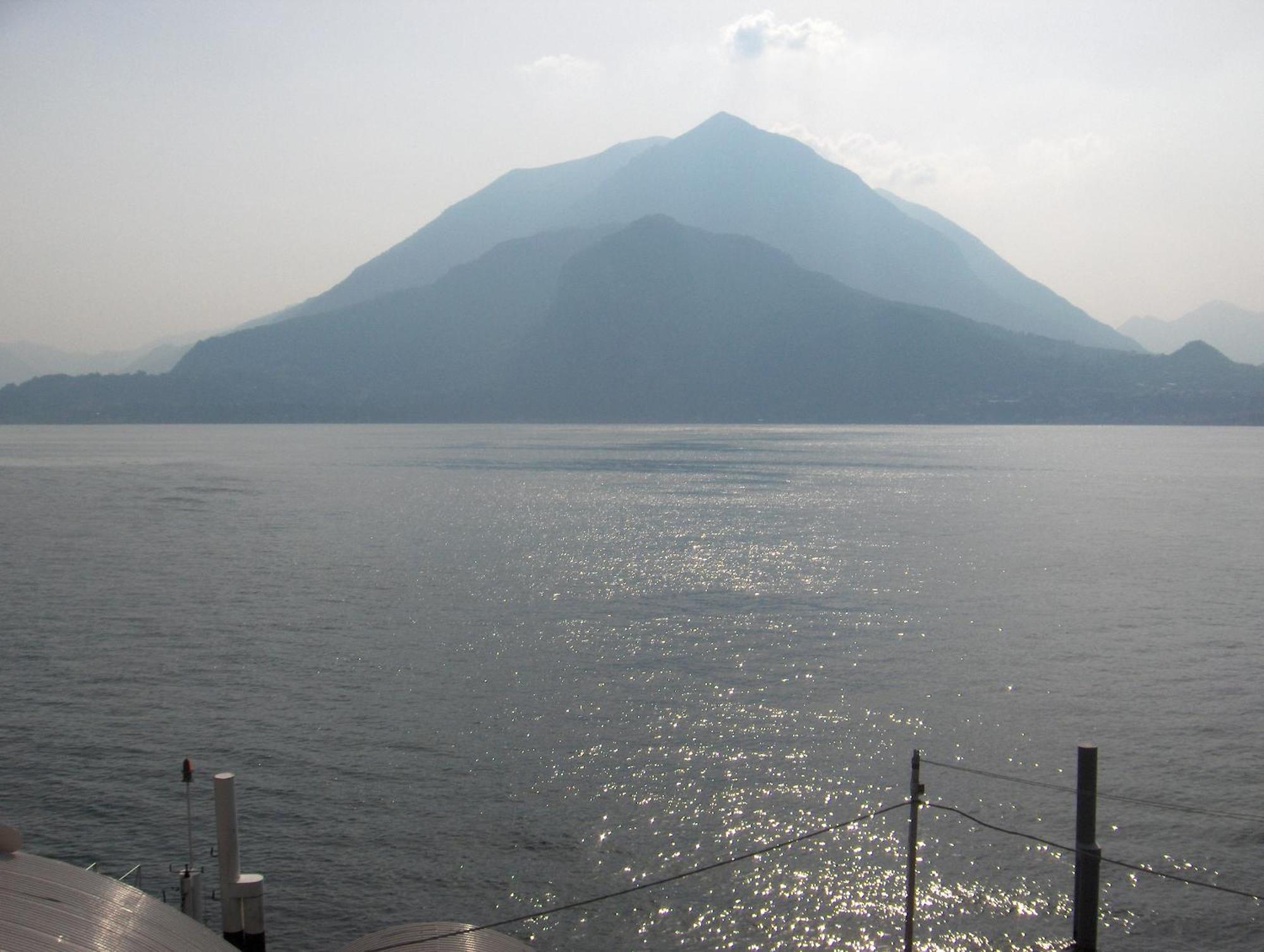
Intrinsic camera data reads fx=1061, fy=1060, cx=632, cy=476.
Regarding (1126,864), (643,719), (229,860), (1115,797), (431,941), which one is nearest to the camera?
(431,941)

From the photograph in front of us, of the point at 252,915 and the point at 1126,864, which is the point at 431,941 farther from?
the point at 1126,864

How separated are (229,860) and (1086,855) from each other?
11.3m

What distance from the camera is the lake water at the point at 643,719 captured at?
1839 cm

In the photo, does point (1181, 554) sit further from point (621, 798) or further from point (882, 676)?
point (621, 798)

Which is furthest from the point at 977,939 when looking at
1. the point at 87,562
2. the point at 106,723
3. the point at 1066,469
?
the point at 1066,469

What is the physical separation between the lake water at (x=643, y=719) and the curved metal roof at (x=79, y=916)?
4.95 m

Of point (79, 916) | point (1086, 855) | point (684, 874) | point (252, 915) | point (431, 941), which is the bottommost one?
point (684, 874)

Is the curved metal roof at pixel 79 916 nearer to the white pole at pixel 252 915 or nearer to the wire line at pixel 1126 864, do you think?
the white pole at pixel 252 915

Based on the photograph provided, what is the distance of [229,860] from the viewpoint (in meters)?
14.8

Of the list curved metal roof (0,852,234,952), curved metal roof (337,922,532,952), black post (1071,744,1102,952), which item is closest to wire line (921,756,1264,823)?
black post (1071,744,1102,952)

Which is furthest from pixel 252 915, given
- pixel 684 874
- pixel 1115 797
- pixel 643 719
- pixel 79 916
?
pixel 1115 797

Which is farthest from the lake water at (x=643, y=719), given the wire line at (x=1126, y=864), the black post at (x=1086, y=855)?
the black post at (x=1086, y=855)

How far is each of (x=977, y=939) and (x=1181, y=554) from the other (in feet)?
170

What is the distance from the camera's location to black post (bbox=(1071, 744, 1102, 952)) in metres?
12.4
